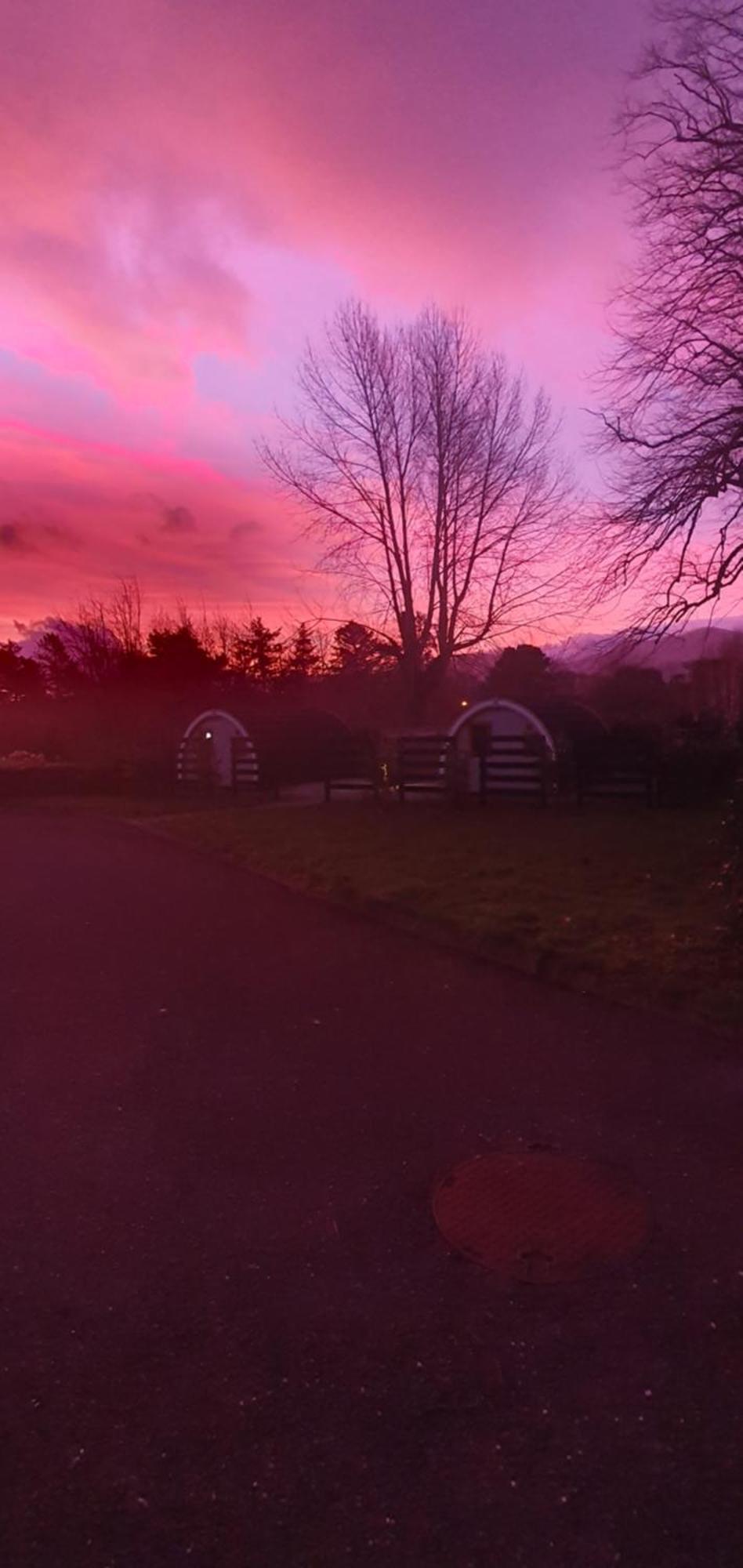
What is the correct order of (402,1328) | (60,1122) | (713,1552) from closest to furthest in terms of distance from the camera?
1. (713,1552)
2. (402,1328)
3. (60,1122)

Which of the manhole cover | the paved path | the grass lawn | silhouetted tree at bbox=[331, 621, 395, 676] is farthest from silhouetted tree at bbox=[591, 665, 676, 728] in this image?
the manhole cover

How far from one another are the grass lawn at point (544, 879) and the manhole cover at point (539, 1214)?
2455mm

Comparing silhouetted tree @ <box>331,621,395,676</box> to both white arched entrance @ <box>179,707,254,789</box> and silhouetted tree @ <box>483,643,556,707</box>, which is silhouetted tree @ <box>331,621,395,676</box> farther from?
silhouetted tree @ <box>483,643,556,707</box>

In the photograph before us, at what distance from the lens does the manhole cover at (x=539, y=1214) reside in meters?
3.93

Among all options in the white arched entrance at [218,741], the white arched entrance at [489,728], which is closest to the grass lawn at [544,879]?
the white arched entrance at [489,728]

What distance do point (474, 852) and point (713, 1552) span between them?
1278cm

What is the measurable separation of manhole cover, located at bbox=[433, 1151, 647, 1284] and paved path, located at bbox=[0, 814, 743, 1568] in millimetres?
110

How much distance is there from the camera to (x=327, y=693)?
2473 inches

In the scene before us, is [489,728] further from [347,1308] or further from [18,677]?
[18,677]

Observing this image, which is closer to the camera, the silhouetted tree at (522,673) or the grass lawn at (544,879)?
the grass lawn at (544,879)

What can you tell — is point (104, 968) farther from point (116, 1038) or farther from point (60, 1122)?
point (60, 1122)

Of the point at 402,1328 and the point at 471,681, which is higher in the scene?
the point at 471,681

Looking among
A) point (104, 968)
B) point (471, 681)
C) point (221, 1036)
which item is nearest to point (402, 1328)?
point (221, 1036)

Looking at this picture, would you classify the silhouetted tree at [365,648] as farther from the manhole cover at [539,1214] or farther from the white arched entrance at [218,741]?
the manhole cover at [539,1214]
